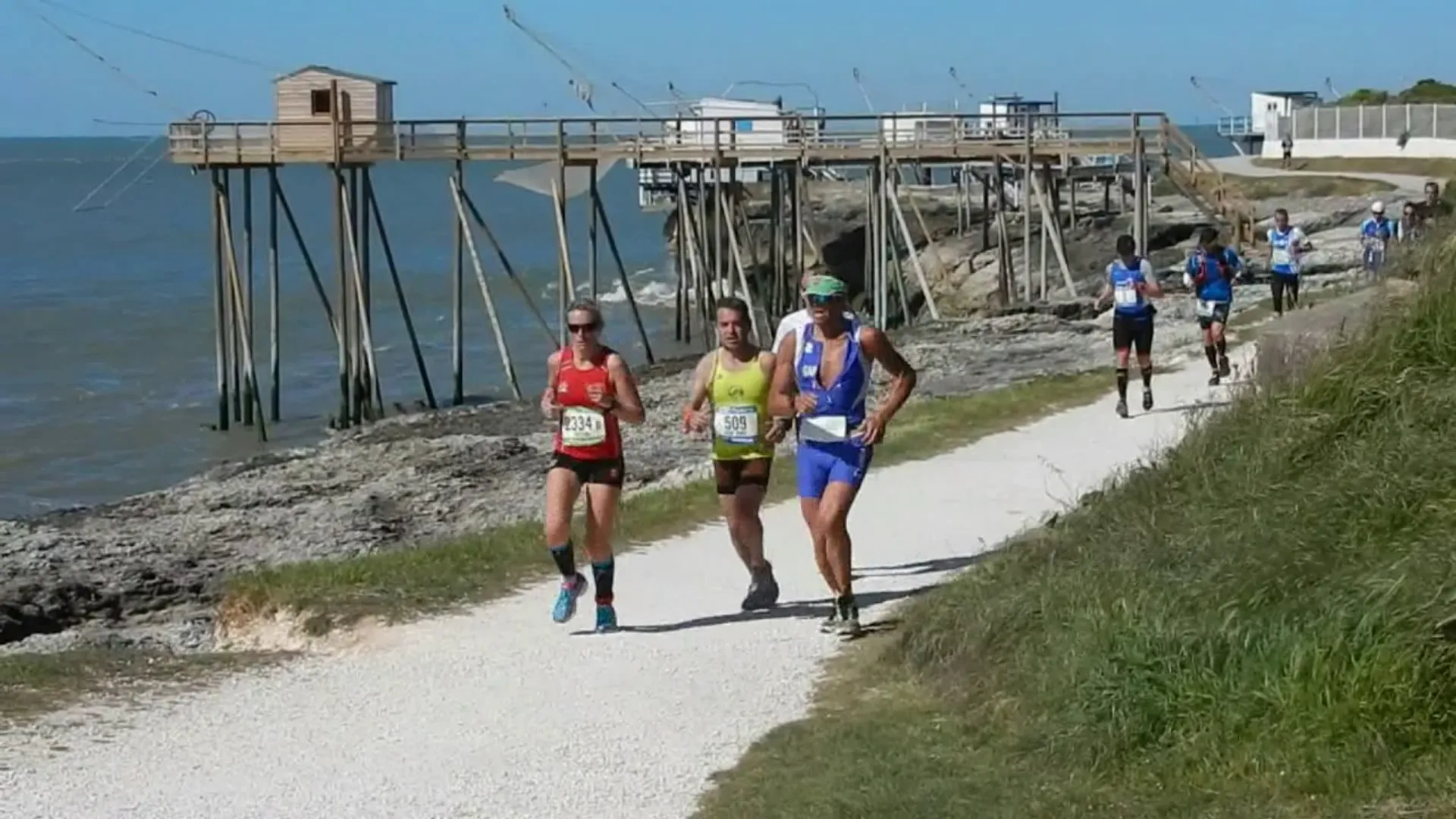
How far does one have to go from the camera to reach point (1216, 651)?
7.34 metres

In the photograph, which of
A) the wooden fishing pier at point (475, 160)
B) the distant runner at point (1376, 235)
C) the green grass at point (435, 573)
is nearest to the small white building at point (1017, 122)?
the wooden fishing pier at point (475, 160)

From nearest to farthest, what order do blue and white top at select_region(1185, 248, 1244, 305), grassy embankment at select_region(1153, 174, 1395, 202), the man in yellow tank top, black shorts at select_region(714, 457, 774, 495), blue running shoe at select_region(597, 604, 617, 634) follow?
the man in yellow tank top → black shorts at select_region(714, 457, 774, 495) → blue running shoe at select_region(597, 604, 617, 634) → blue and white top at select_region(1185, 248, 1244, 305) → grassy embankment at select_region(1153, 174, 1395, 202)

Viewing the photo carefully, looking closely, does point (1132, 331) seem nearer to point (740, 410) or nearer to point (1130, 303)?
point (1130, 303)

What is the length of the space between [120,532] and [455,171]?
55.9ft

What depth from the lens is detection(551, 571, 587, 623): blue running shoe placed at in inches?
424

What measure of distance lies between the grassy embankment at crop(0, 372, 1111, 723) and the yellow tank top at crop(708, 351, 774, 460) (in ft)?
6.73

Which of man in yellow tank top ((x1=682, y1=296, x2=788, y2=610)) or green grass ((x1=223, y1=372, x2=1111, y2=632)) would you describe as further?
green grass ((x1=223, y1=372, x2=1111, y2=632))

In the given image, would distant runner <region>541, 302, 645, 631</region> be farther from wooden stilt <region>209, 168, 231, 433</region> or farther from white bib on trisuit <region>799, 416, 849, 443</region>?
wooden stilt <region>209, 168, 231, 433</region>

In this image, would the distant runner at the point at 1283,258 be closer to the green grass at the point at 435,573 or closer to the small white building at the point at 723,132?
the green grass at the point at 435,573

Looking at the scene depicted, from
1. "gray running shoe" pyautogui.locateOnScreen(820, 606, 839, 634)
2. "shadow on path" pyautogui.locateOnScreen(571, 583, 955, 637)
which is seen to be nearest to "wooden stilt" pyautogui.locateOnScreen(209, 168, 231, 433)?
"shadow on path" pyautogui.locateOnScreen(571, 583, 955, 637)

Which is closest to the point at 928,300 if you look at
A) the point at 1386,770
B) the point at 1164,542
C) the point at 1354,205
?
the point at 1354,205

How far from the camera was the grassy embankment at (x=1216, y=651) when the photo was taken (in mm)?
6727

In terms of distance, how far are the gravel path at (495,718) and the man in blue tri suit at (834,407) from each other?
2.17 ft

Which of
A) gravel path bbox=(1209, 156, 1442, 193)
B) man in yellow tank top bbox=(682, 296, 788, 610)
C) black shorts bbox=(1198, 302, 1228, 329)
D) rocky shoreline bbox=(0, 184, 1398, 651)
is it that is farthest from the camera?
gravel path bbox=(1209, 156, 1442, 193)
